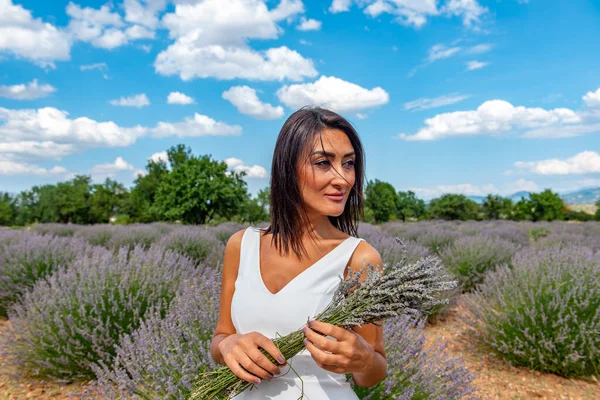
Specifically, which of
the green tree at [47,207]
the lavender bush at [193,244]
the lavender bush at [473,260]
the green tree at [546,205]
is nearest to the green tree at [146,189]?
the green tree at [47,207]

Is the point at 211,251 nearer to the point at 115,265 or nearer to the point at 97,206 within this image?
the point at 115,265

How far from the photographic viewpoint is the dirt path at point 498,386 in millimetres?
3639

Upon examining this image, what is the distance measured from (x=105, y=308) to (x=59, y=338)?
0.46 meters

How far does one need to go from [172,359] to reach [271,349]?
54.6 inches

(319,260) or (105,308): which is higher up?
(319,260)

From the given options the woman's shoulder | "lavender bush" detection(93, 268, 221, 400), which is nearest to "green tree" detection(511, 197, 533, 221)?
"lavender bush" detection(93, 268, 221, 400)

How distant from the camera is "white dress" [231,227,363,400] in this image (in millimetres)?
1340

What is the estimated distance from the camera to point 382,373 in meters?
1.37

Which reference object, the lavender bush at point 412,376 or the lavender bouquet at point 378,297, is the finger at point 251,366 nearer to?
the lavender bouquet at point 378,297

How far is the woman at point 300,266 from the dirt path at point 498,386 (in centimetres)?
258

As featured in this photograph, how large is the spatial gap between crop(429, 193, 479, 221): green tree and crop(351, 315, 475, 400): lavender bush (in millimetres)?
42666

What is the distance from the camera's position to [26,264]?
19.1 feet

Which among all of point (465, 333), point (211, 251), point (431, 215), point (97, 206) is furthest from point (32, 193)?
point (465, 333)

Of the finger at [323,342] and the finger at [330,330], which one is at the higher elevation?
the finger at [330,330]
